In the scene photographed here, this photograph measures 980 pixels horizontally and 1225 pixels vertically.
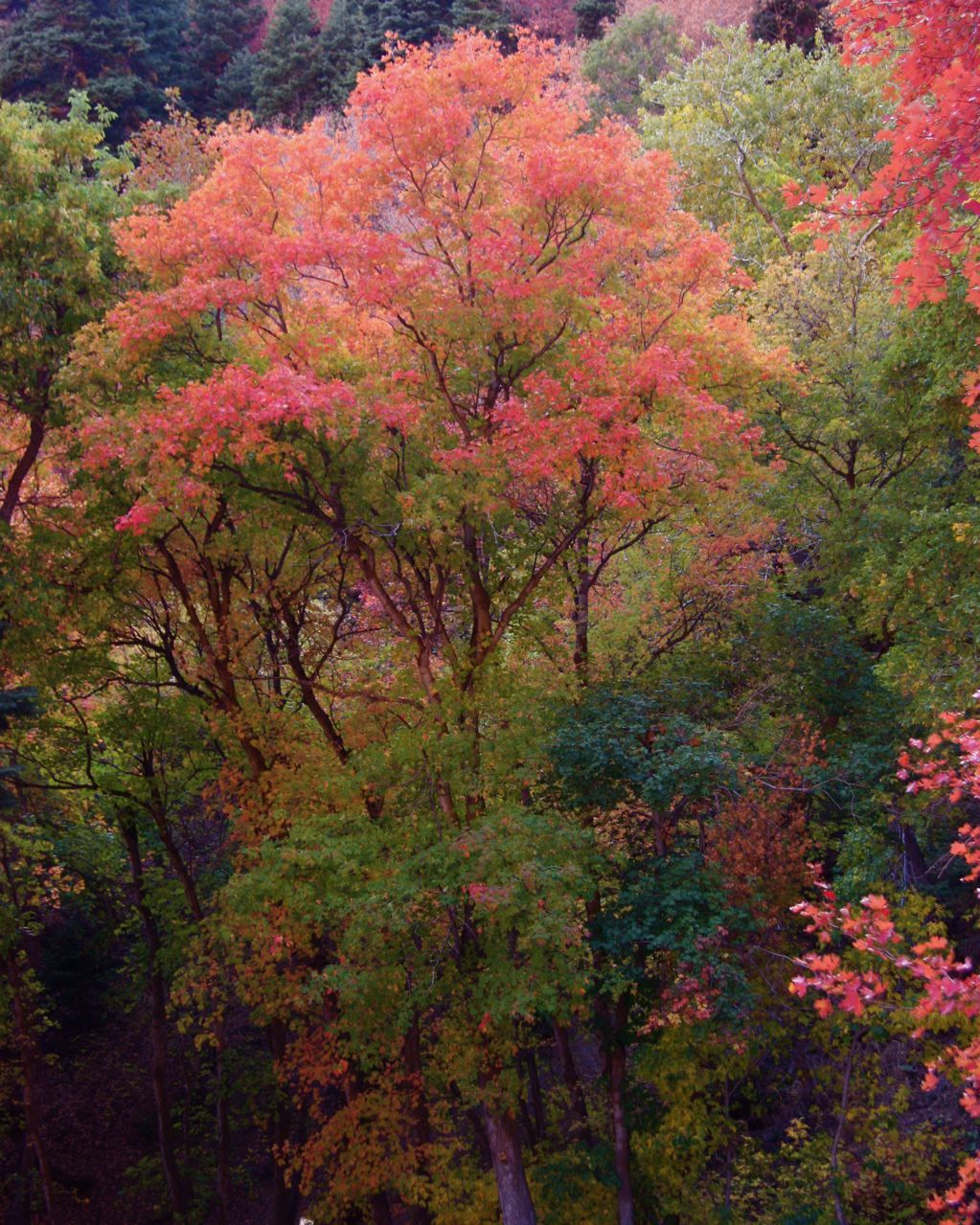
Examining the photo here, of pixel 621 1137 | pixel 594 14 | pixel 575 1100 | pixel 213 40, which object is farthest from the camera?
pixel 594 14

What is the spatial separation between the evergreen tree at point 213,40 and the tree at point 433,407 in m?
29.1

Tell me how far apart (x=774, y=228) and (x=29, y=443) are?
15438 mm

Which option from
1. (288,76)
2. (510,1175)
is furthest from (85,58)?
(510,1175)

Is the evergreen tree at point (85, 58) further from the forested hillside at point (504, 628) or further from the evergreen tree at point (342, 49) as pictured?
the forested hillside at point (504, 628)

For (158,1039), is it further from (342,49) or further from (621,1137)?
(342,49)

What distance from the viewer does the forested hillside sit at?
31.8 feet

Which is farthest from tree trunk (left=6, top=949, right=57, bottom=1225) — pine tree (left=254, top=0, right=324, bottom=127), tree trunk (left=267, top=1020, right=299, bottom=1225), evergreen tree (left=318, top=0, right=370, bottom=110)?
pine tree (left=254, top=0, right=324, bottom=127)

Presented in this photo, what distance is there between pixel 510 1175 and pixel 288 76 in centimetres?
3503

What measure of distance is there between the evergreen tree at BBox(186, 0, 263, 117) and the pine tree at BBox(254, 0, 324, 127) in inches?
90.1

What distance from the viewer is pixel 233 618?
1376 centimetres

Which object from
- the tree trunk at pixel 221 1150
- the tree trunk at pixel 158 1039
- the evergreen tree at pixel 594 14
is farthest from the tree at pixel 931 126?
the evergreen tree at pixel 594 14

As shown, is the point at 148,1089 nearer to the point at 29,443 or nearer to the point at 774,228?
the point at 29,443

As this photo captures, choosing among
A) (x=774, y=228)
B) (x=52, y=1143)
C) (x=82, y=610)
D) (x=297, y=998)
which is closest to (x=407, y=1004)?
(x=297, y=998)

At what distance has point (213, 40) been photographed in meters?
35.7
